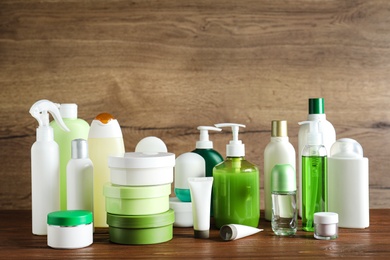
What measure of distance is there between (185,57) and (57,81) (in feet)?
0.94

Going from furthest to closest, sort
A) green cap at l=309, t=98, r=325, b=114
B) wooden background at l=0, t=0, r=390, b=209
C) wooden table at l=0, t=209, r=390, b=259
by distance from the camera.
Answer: wooden background at l=0, t=0, r=390, b=209 → green cap at l=309, t=98, r=325, b=114 → wooden table at l=0, t=209, r=390, b=259

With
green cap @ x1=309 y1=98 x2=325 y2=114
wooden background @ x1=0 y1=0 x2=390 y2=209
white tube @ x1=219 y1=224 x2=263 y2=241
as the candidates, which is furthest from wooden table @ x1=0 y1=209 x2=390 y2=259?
wooden background @ x1=0 y1=0 x2=390 y2=209

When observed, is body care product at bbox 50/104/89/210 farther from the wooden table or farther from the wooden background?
the wooden background

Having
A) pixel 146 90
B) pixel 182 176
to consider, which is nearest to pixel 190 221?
pixel 182 176

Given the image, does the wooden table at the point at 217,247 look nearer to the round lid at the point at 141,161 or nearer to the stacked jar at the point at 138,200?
the stacked jar at the point at 138,200

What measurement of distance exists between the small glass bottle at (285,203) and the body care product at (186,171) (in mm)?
146

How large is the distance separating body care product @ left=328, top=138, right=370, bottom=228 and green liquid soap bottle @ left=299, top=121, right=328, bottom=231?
0.13 ft

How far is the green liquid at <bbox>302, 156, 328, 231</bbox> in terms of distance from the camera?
97 cm

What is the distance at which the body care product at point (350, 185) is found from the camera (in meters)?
1.00

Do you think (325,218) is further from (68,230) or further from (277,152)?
(68,230)

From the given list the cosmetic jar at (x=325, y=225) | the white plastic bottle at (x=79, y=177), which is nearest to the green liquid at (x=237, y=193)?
the cosmetic jar at (x=325, y=225)

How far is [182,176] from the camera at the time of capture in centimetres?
103

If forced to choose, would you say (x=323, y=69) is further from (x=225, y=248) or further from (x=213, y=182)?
(x=225, y=248)

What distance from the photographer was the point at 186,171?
3.38 ft
